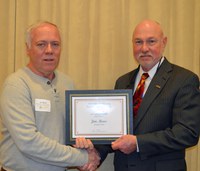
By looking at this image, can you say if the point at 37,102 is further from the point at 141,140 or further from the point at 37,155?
the point at 141,140

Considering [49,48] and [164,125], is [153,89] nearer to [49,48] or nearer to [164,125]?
[164,125]

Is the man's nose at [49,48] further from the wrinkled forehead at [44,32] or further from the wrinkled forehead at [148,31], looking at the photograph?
the wrinkled forehead at [148,31]

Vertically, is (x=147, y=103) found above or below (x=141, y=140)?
above

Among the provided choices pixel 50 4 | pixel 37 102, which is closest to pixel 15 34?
pixel 50 4

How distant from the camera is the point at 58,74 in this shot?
248 centimetres

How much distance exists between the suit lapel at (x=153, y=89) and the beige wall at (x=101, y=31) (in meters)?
0.55

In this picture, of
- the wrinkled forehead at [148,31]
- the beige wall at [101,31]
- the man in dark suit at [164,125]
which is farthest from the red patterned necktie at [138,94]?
the beige wall at [101,31]

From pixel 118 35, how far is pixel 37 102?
1.03 m

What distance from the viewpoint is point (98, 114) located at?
2.28 metres

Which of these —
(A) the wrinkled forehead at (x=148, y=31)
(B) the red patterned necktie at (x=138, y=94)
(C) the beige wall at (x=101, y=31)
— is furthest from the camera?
(C) the beige wall at (x=101, y=31)

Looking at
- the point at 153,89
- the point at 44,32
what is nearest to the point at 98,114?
the point at 153,89

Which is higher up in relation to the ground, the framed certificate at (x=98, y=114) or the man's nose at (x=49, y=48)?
the man's nose at (x=49, y=48)

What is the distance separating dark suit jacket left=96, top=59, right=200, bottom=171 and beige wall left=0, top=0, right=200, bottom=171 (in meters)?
0.61

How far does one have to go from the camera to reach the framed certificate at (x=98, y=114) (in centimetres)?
224
